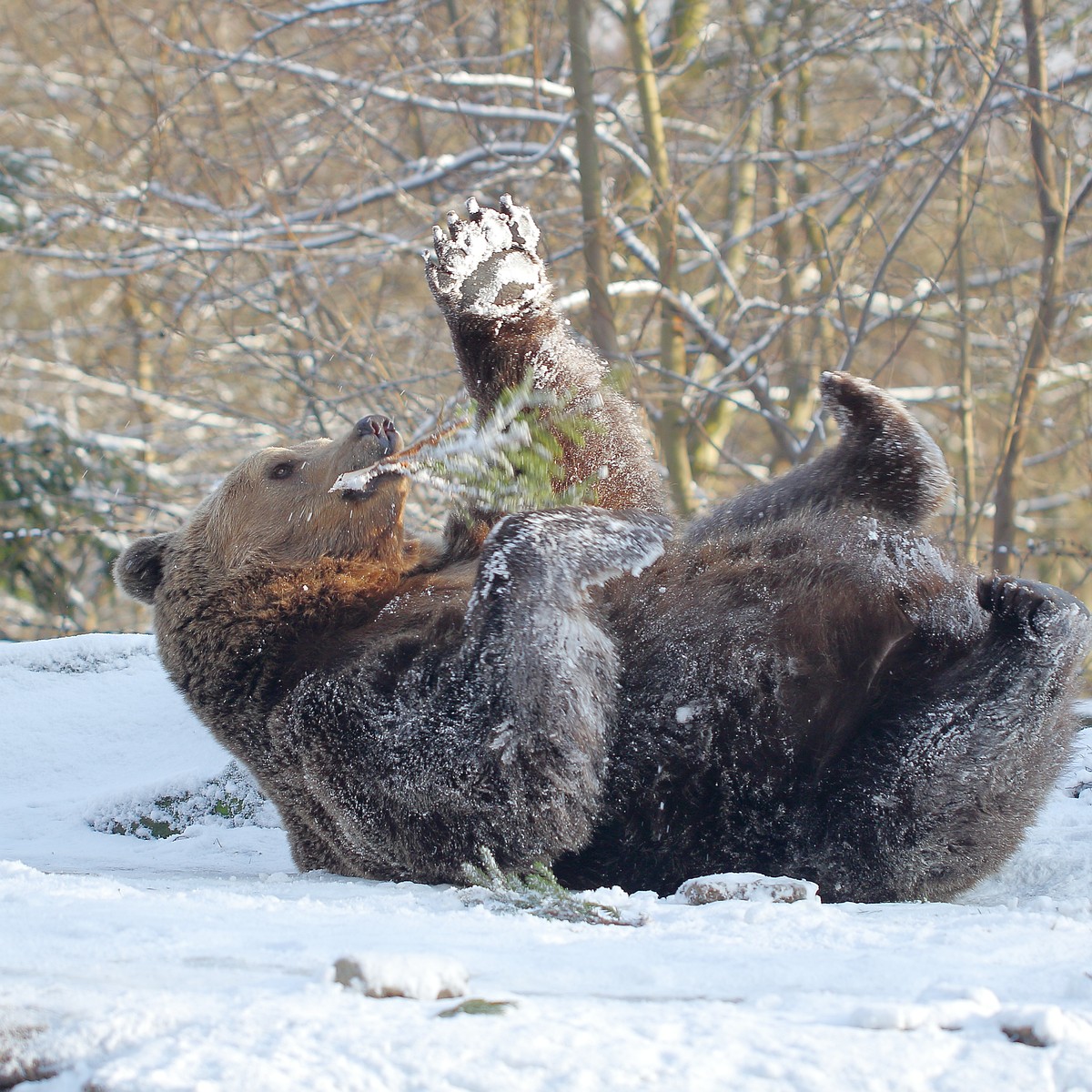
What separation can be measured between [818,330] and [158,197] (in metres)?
5.04

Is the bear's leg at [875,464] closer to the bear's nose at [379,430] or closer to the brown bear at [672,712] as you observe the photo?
the brown bear at [672,712]

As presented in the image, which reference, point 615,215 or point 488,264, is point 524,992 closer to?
point 488,264

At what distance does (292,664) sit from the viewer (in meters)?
3.74

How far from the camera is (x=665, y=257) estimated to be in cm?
767

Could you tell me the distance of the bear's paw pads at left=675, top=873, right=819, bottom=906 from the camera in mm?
2799

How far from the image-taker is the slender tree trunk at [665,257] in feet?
24.7

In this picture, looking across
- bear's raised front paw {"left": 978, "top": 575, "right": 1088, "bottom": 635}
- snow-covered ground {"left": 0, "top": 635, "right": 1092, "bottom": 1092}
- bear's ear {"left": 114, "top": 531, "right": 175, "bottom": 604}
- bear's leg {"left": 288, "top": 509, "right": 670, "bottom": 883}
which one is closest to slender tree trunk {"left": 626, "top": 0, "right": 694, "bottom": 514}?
bear's ear {"left": 114, "top": 531, "right": 175, "bottom": 604}

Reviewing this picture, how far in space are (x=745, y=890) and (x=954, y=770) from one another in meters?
0.78

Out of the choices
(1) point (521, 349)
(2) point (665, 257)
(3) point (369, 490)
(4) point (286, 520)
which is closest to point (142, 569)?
(4) point (286, 520)

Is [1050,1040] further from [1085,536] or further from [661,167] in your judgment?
[1085,536]

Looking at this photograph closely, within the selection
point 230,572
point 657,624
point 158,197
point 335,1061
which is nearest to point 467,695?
point 657,624

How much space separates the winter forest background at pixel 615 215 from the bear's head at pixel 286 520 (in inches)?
77.2

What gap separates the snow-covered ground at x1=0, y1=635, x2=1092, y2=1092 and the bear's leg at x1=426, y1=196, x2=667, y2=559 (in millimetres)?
1786

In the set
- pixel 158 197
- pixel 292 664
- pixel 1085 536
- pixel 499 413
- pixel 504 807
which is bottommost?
pixel 1085 536
